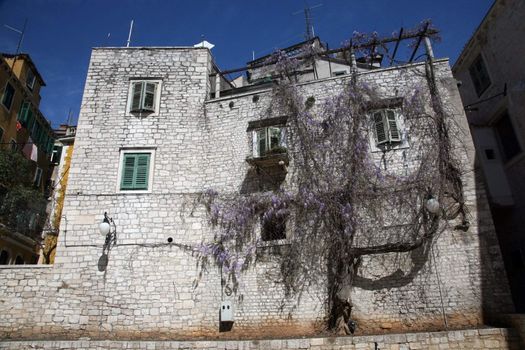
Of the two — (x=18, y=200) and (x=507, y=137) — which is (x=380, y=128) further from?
(x=18, y=200)

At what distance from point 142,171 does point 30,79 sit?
14.9 meters

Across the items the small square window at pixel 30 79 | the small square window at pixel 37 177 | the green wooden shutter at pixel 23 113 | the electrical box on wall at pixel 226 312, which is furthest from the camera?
the small square window at pixel 30 79

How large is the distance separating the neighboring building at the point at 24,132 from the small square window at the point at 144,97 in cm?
747

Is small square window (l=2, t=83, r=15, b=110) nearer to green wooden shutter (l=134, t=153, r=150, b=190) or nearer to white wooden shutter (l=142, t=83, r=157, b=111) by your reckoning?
white wooden shutter (l=142, t=83, r=157, b=111)

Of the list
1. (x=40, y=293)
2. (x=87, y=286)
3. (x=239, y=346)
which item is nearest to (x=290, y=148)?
(x=239, y=346)

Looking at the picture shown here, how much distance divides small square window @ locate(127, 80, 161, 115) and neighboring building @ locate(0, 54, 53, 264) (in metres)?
7.47

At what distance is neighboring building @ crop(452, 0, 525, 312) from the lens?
43.4ft

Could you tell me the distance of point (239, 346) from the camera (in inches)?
374

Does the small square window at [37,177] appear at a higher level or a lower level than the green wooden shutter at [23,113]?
lower

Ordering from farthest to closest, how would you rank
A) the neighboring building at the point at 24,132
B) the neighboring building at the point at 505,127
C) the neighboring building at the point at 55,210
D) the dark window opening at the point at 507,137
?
the neighboring building at the point at 24,132
the neighboring building at the point at 55,210
the dark window opening at the point at 507,137
the neighboring building at the point at 505,127

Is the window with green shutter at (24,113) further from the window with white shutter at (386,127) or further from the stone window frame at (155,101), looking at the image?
the window with white shutter at (386,127)

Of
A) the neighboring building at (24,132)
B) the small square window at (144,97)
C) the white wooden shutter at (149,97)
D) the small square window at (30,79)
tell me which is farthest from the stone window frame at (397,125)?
the small square window at (30,79)

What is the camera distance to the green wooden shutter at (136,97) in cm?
1406

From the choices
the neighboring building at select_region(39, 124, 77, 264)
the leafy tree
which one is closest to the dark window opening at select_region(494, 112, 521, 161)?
the neighboring building at select_region(39, 124, 77, 264)
